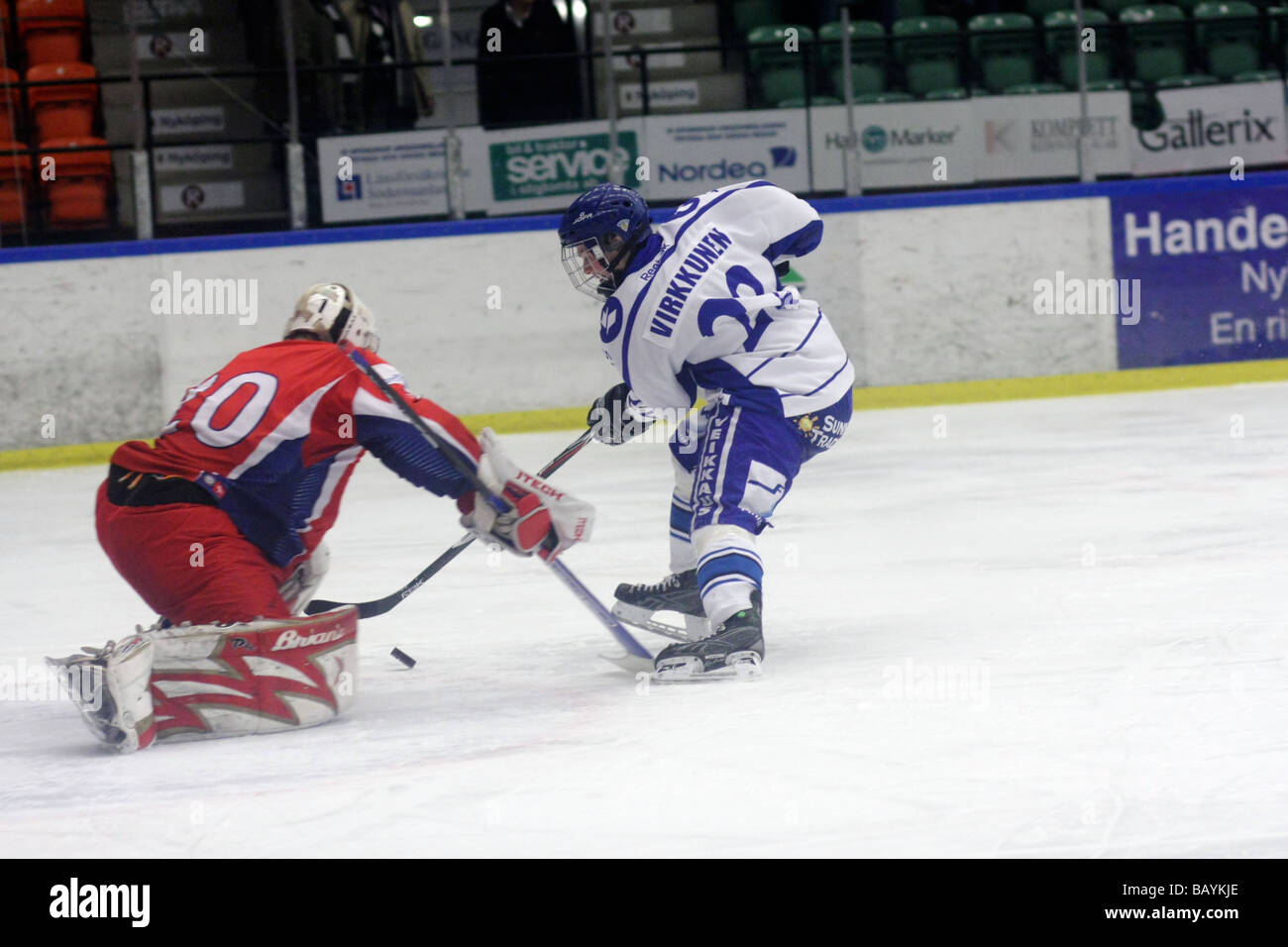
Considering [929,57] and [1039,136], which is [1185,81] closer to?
[1039,136]

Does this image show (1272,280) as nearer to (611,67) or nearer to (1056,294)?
(1056,294)

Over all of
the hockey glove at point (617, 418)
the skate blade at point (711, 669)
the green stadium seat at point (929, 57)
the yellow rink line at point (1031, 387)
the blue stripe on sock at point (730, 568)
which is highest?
the green stadium seat at point (929, 57)

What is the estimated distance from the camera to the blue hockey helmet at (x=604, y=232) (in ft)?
10.7

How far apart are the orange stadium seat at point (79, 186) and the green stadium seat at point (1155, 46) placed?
555 cm

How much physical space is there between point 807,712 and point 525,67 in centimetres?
628

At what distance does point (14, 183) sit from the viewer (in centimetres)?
823

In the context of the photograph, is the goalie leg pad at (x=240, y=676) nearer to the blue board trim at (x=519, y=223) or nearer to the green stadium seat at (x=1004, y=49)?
the blue board trim at (x=519, y=223)

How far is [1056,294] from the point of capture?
335 inches

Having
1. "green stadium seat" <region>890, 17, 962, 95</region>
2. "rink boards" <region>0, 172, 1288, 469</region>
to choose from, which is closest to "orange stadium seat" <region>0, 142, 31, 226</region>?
"rink boards" <region>0, 172, 1288, 469</region>

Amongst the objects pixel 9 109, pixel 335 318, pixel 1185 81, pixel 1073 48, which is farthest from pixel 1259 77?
pixel 335 318

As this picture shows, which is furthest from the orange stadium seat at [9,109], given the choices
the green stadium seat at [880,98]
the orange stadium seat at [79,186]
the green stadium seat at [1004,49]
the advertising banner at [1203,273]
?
the advertising banner at [1203,273]

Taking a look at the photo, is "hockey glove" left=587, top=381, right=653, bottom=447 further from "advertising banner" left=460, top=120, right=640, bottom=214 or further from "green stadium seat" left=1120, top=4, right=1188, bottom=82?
"green stadium seat" left=1120, top=4, right=1188, bottom=82

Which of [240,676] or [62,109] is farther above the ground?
[62,109]

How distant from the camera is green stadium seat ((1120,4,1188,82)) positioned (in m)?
9.03
